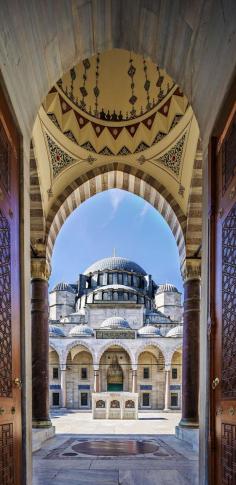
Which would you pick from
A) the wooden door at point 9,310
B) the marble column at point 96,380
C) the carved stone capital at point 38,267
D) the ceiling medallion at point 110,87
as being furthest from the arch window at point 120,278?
the wooden door at point 9,310

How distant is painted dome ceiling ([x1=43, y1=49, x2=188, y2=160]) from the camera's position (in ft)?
25.0

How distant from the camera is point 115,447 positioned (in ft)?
24.3

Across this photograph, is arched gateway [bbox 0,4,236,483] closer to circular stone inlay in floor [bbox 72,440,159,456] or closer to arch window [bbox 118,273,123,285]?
circular stone inlay in floor [bbox 72,440,159,456]

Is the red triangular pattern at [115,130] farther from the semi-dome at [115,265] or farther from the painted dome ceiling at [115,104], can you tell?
the semi-dome at [115,265]

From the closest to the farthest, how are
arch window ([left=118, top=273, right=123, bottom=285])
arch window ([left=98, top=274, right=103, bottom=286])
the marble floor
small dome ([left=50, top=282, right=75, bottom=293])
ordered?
the marble floor, arch window ([left=118, top=273, right=123, bottom=285]), arch window ([left=98, top=274, right=103, bottom=286]), small dome ([left=50, top=282, right=75, bottom=293])

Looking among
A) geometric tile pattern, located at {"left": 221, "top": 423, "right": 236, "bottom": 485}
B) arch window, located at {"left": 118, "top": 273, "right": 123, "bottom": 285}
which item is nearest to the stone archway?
geometric tile pattern, located at {"left": 221, "top": 423, "right": 236, "bottom": 485}

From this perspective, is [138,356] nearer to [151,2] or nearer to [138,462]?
[138,462]

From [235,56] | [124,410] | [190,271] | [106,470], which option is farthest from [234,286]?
[124,410]

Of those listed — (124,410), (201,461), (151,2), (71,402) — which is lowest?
(71,402)

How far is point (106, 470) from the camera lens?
5.22 metres

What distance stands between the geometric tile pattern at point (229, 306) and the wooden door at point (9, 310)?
4.32 ft

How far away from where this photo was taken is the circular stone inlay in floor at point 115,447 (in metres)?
6.71

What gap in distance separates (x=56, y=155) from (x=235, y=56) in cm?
602

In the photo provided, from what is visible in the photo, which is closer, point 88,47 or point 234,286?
point 234,286
